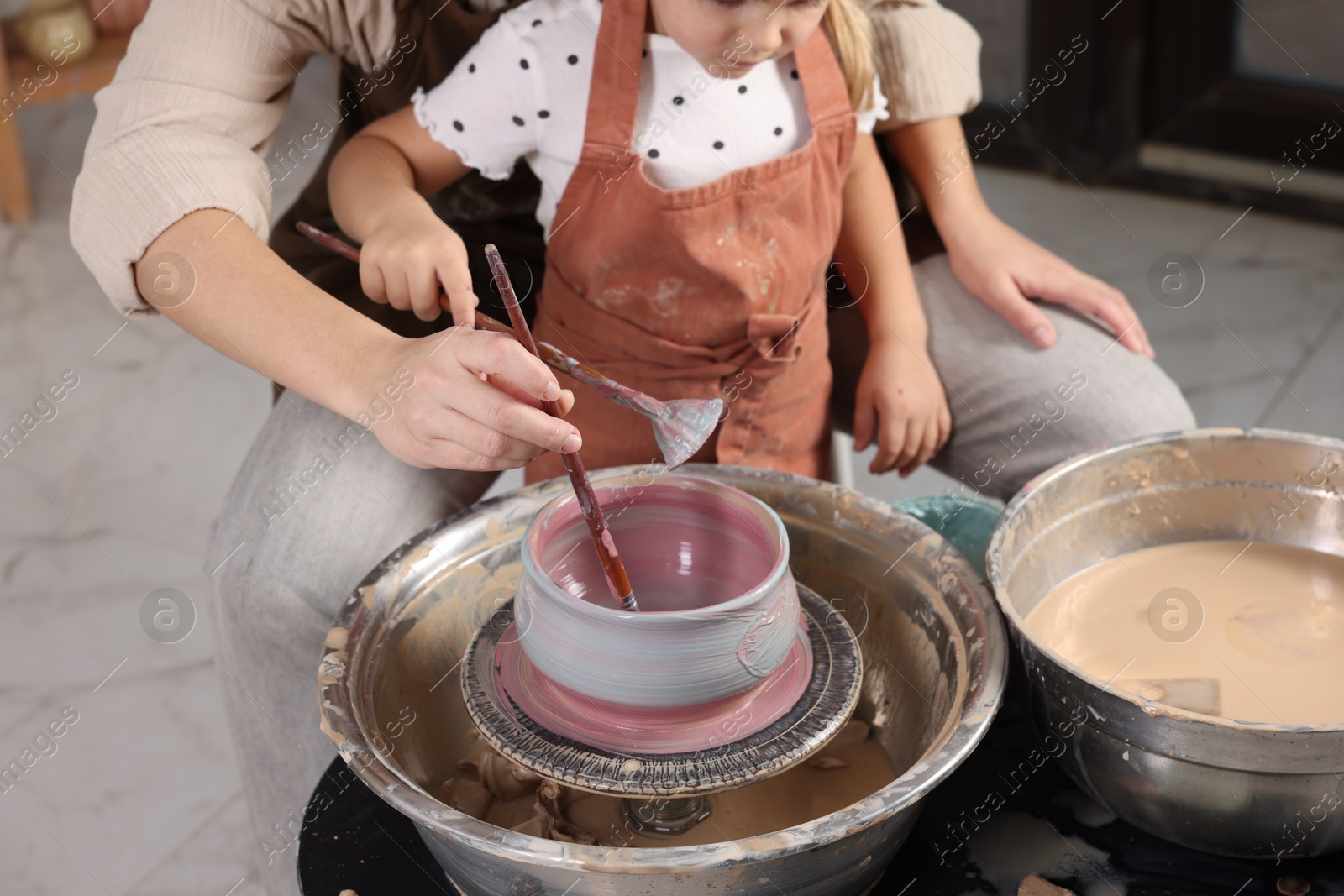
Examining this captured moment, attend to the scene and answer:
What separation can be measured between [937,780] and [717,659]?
0.48ft

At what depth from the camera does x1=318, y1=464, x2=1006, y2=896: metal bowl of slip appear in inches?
27.0

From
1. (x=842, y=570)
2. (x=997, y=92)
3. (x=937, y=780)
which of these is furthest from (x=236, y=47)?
(x=997, y=92)

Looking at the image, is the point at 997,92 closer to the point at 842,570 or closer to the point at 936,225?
the point at 936,225

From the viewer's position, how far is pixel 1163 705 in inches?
29.8

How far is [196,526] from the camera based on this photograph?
1954 millimetres

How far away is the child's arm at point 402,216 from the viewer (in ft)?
2.98

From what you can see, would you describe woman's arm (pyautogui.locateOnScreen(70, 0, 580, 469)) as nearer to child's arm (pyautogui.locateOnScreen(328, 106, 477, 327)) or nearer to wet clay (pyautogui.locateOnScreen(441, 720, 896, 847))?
child's arm (pyautogui.locateOnScreen(328, 106, 477, 327))

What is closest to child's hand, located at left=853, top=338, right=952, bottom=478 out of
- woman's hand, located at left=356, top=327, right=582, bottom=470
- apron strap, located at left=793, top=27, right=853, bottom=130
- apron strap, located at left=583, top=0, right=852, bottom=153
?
apron strap, located at left=793, top=27, right=853, bottom=130

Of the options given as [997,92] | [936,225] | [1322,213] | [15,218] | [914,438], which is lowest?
[1322,213]

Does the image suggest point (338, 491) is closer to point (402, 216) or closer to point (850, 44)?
point (402, 216)

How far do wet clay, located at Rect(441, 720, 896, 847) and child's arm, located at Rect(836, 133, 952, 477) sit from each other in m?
0.35

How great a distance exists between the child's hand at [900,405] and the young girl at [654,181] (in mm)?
79

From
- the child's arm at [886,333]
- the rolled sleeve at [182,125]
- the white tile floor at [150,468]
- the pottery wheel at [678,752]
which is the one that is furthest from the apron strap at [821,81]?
the white tile floor at [150,468]

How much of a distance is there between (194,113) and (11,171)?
2.03 m
